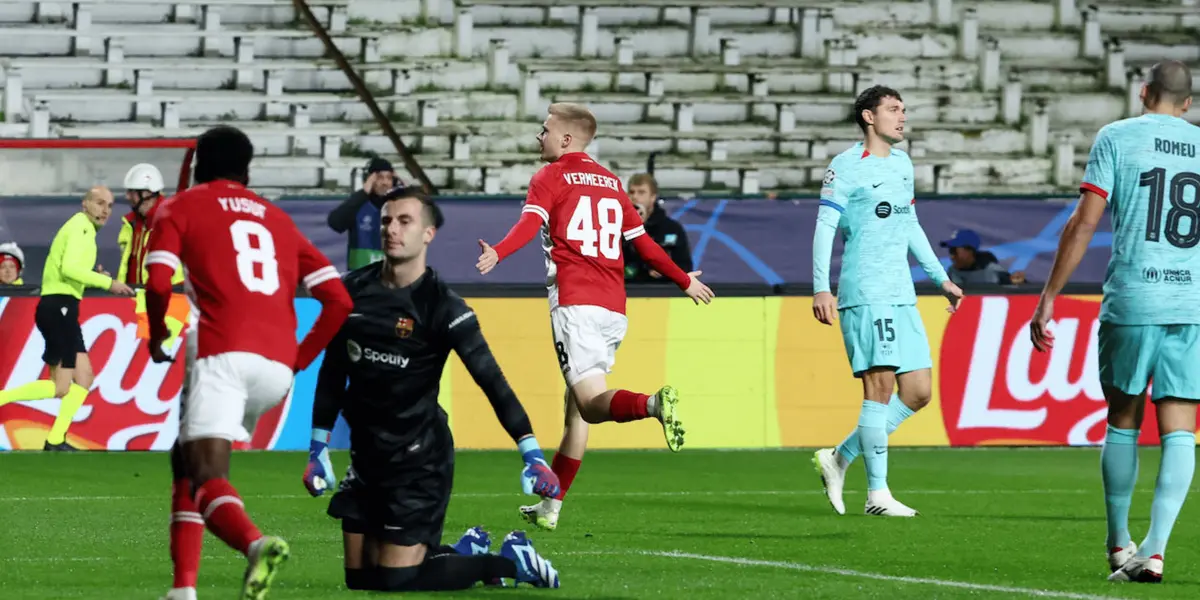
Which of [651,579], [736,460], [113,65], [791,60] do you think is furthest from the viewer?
[791,60]

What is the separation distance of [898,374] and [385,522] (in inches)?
178

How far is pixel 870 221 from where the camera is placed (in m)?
10.9

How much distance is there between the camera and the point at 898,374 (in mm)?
11070

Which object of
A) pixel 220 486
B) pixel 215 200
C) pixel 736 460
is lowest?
pixel 736 460

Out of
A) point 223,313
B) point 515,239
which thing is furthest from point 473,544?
point 515,239

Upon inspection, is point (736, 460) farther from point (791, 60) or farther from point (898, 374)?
point (791, 60)

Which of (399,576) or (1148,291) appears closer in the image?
(399,576)

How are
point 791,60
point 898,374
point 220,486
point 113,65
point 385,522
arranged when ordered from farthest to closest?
point 791,60 < point 113,65 < point 898,374 < point 385,522 < point 220,486

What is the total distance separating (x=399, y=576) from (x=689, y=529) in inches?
126

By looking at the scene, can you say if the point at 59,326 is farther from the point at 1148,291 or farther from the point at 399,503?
the point at 1148,291

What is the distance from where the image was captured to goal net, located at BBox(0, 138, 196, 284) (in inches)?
735

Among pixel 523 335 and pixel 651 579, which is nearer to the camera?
pixel 651 579

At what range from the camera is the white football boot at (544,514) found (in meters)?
9.73

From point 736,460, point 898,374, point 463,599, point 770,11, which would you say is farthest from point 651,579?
point 770,11
